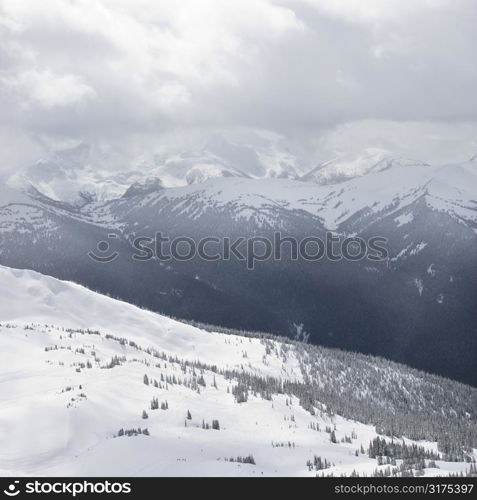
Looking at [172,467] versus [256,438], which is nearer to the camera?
[172,467]

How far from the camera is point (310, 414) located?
8925 cm

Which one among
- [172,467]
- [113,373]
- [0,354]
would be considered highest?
[0,354]

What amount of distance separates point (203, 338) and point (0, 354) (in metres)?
93.9

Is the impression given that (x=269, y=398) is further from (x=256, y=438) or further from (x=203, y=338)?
(x=203, y=338)
